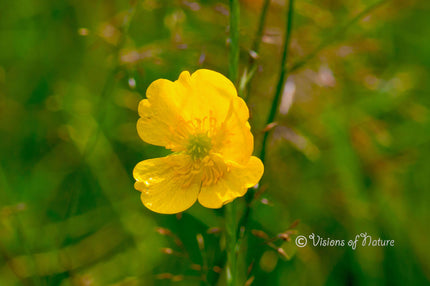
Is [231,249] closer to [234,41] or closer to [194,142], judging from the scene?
[194,142]

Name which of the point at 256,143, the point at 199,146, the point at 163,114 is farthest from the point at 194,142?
the point at 256,143

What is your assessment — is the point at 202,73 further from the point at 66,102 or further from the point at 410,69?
the point at 410,69

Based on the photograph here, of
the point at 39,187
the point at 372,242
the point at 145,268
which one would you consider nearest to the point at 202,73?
the point at 145,268

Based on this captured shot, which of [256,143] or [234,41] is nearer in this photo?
[234,41]

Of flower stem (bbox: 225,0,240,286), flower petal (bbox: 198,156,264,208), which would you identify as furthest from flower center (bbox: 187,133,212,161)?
flower stem (bbox: 225,0,240,286)

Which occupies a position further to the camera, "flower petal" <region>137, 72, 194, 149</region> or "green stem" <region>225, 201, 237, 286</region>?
"flower petal" <region>137, 72, 194, 149</region>

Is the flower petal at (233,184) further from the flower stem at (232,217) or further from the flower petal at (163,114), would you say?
the flower petal at (163,114)

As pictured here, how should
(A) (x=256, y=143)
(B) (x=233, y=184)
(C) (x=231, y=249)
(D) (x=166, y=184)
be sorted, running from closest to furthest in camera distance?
(C) (x=231, y=249), (B) (x=233, y=184), (D) (x=166, y=184), (A) (x=256, y=143)

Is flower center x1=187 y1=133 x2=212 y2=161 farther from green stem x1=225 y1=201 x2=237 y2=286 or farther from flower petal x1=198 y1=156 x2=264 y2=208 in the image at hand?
green stem x1=225 y1=201 x2=237 y2=286
